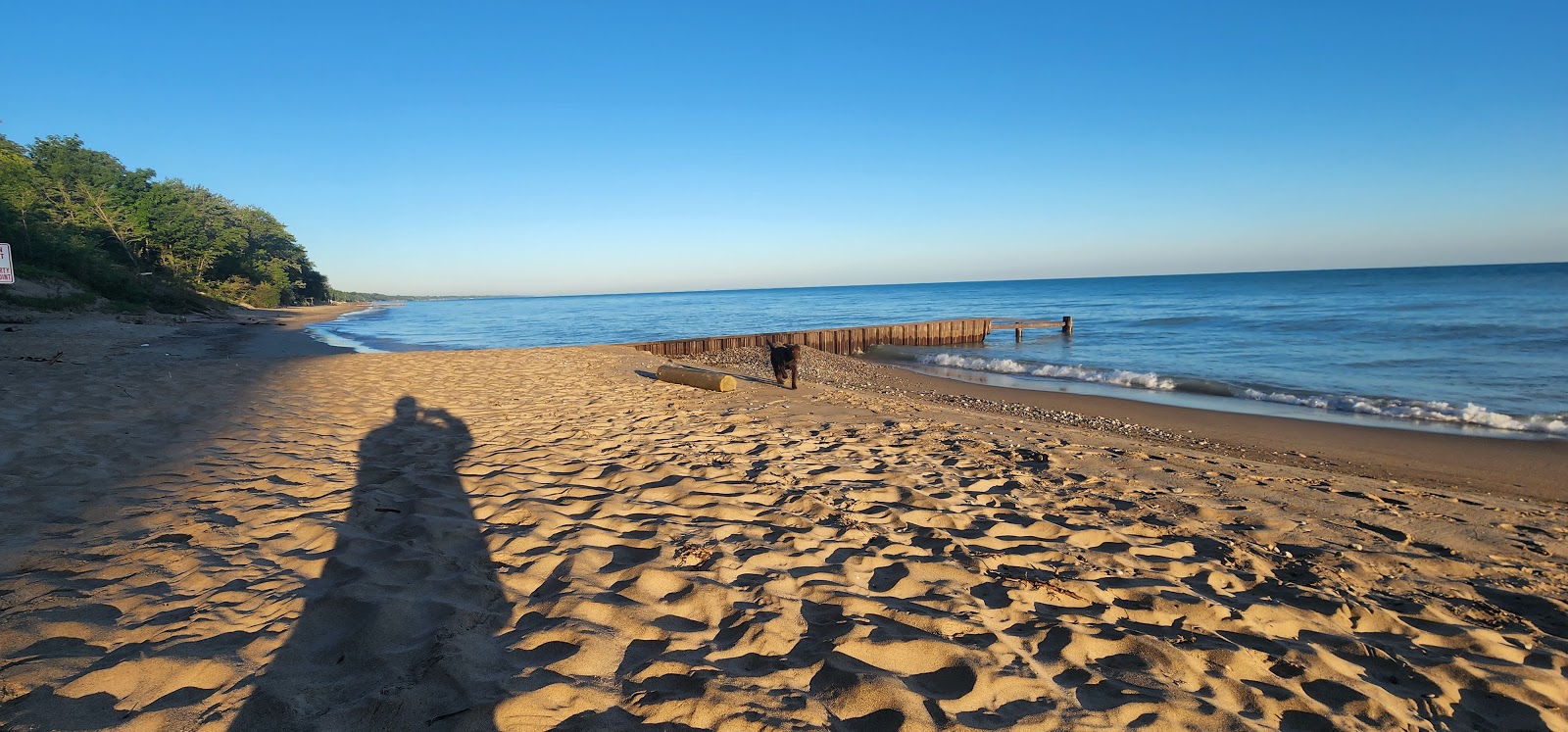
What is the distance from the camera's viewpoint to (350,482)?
15.2ft

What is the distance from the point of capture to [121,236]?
108ft

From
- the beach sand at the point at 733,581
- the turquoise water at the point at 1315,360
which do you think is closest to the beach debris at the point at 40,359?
the beach sand at the point at 733,581

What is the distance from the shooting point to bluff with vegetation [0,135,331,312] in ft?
76.3

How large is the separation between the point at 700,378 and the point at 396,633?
7.45 metres

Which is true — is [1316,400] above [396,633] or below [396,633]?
below

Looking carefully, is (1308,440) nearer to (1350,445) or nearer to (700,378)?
(1350,445)

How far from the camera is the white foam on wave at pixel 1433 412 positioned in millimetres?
8945

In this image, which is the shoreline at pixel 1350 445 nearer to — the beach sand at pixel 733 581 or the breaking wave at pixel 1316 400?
the beach sand at pixel 733 581

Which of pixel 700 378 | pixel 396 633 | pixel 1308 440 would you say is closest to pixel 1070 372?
pixel 1308 440

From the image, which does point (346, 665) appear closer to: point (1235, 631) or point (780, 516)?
point (780, 516)

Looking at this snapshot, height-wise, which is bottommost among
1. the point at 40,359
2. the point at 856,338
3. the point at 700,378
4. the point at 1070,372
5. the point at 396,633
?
the point at 1070,372

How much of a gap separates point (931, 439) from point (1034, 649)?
415 cm

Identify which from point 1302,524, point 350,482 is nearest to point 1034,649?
point 1302,524

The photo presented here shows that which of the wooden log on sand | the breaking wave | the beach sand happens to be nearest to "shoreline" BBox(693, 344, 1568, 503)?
the beach sand
